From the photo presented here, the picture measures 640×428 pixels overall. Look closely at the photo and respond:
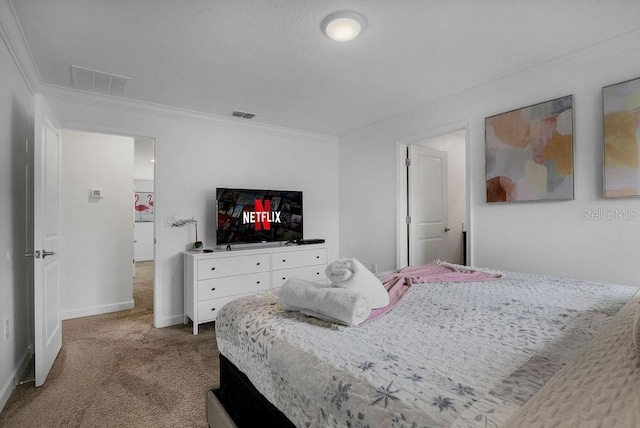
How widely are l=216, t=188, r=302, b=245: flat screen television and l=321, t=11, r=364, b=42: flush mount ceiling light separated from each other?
2.13m

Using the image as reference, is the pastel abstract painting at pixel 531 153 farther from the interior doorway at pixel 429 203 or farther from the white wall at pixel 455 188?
the white wall at pixel 455 188

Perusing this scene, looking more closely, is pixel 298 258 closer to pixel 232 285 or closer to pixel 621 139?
pixel 232 285

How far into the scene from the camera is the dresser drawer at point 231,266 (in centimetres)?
319

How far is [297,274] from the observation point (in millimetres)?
3848

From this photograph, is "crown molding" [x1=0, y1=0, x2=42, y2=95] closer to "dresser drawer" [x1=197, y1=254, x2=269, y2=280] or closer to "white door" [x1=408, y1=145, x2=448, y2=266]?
"dresser drawer" [x1=197, y1=254, x2=269, y2=280]

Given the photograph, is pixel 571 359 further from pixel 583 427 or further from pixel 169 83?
pixel 169 83

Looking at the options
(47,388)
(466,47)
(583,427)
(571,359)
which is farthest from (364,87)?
(47,388)

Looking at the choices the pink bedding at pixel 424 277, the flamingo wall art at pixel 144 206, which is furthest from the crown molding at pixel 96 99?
the flamingo wall art at pixel 144 206

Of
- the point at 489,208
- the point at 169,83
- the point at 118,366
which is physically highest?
the point at 169,83

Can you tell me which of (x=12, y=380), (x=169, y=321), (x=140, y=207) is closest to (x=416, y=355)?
(x=12, y=380)

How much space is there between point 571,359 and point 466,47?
2225 millimetres

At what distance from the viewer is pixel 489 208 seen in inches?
115

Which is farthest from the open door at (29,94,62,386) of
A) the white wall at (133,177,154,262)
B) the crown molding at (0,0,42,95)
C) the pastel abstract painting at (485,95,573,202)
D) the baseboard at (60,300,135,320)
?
the white wall at (133,177,154,262)

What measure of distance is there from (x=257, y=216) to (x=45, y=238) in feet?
6.48
